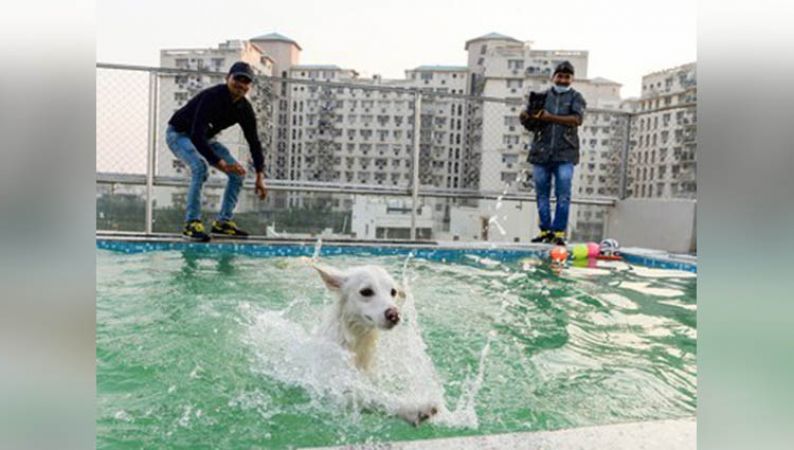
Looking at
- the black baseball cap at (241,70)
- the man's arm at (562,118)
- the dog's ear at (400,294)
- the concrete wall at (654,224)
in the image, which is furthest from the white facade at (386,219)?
the dog's ear at (400,294)

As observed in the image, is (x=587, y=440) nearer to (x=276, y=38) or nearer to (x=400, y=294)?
(x=400, y=294)

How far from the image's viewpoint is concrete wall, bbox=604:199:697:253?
7.84 meters

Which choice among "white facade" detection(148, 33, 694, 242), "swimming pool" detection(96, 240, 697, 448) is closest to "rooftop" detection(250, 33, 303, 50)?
"white facade" detection(148, 33, 694, 242)

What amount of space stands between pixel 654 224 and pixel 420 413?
24.8ft

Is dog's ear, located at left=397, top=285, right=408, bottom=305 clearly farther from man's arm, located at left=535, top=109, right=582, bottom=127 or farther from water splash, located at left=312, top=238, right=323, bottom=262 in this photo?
man's arm, located at left=535, top=109, right=582, bottom=127

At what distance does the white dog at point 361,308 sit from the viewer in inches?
93.1

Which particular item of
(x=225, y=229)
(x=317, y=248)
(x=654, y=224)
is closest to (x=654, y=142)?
(x=654, y=224)

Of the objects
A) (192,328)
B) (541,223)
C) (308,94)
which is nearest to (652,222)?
(541,223)

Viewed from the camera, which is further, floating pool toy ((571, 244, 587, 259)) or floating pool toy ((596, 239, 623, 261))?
floating pool toy ((596, 239, 623, 261))

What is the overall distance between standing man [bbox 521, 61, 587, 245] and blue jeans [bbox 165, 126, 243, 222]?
383cm

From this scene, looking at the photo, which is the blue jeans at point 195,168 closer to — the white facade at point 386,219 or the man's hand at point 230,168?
the man's hand at point 230,168
